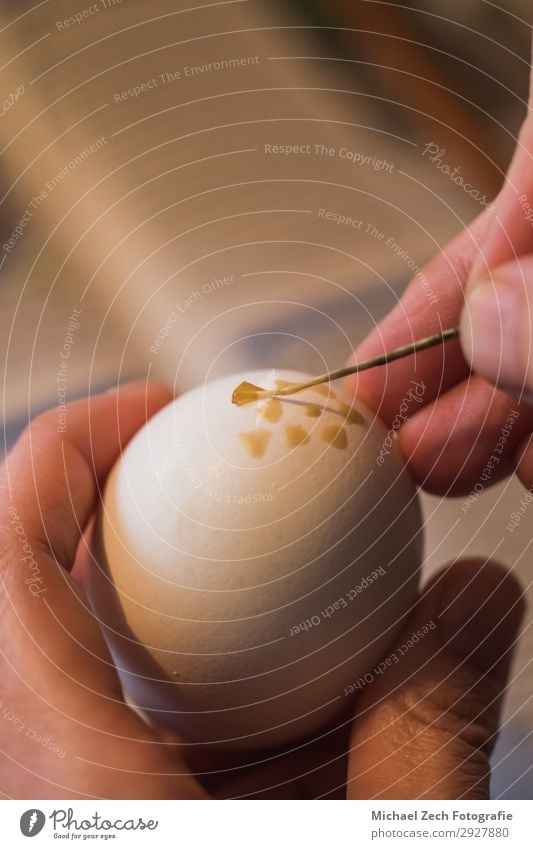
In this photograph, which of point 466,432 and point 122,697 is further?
point 466,432

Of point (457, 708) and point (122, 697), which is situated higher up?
point (122, 697)

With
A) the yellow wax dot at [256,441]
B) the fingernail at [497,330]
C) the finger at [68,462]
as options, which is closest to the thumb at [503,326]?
the fingernail at [497,330]

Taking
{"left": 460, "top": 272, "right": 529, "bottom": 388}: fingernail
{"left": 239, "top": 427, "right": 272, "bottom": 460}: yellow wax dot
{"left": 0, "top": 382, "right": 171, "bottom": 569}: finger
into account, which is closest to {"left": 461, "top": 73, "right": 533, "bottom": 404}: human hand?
{"left": 460, "top": 272, "right": 529, "bottom": 388}: fingernail

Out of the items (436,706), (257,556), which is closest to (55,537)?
(257,556)

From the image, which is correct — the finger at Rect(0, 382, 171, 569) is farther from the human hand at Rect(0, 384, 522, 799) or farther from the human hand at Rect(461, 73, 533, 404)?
the human hand at Rect(461, 73, 533, 404)

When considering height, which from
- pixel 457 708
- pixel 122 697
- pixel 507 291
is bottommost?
pixel 457 708

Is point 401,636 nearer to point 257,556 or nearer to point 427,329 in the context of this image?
point 257,556
